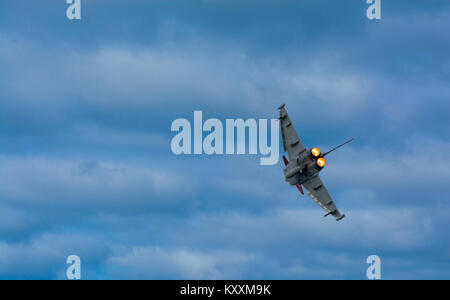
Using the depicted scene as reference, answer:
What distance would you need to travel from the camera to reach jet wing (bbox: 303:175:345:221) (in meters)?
195

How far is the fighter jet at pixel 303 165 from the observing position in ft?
593

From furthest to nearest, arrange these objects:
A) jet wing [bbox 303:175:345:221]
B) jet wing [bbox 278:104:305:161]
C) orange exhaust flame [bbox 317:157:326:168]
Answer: jet wing [bbox 303:175:345:221] < jet wing [bbox 278:104:305:161] < orange exhaust flame [bbox 317:157:326:168]

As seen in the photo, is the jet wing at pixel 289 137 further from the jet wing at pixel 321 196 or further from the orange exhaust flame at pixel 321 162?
the jet wing at pixel 321 196

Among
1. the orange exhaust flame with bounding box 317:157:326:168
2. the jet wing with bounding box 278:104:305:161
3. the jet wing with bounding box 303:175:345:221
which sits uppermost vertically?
the jet wing with bounding box 278:104:305:161

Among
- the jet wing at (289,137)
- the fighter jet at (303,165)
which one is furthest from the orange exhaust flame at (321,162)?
the jet wing at (289,137)

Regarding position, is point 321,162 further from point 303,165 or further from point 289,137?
point 289,137

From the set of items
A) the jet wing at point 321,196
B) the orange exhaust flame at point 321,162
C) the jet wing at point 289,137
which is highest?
the jet wing at point 289,137

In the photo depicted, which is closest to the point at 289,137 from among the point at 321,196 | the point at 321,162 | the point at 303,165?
the point at 303,165

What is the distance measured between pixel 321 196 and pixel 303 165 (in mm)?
18664

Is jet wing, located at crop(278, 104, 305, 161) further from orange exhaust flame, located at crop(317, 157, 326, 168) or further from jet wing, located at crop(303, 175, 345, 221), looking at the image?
jet wing, located at crop(303, 175, 345, 221)

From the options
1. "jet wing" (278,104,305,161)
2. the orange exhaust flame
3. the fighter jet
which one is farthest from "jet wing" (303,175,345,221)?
the orange exhaust flame

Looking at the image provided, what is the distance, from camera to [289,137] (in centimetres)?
18738
